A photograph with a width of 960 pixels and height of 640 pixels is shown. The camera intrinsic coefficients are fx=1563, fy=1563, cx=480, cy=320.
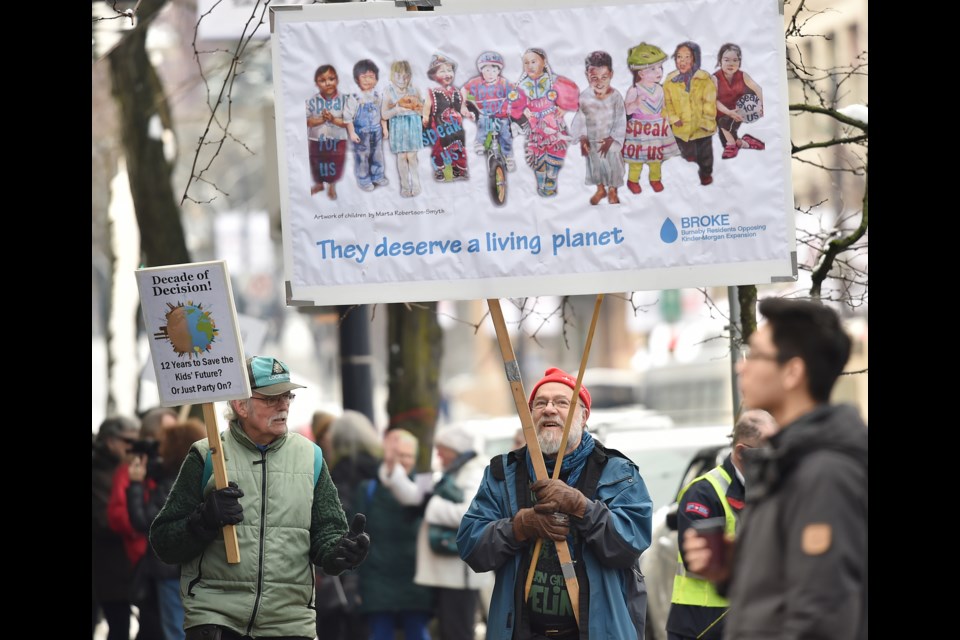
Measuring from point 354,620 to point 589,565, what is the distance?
563cm

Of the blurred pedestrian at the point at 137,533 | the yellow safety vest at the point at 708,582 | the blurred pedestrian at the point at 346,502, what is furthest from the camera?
the blurred pedestrian at the point at 346,502

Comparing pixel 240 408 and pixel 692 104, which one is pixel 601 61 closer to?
pixel 692 104

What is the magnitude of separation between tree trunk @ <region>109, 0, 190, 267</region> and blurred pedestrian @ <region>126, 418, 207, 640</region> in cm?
408

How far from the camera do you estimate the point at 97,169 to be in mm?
33469

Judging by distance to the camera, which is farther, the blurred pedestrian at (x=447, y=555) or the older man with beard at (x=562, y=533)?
the blurred pedestrian at (x=447, y=555)

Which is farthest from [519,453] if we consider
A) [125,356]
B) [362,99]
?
[125,356]

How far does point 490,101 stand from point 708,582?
2.39 meters

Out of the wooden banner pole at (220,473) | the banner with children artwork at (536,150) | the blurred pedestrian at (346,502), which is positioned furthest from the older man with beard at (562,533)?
the blurred pedestrian at (346,502)

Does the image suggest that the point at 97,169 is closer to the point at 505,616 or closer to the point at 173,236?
the point at 173,236

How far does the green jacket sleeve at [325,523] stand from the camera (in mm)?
6719

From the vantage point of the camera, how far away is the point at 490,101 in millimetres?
6594

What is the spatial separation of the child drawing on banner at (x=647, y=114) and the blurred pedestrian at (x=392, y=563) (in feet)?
16.9

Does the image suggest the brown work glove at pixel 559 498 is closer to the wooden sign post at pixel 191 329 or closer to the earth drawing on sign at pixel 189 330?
the wooden sign post at pixel 191 329

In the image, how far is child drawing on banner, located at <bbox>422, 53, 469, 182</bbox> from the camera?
6570 mm
